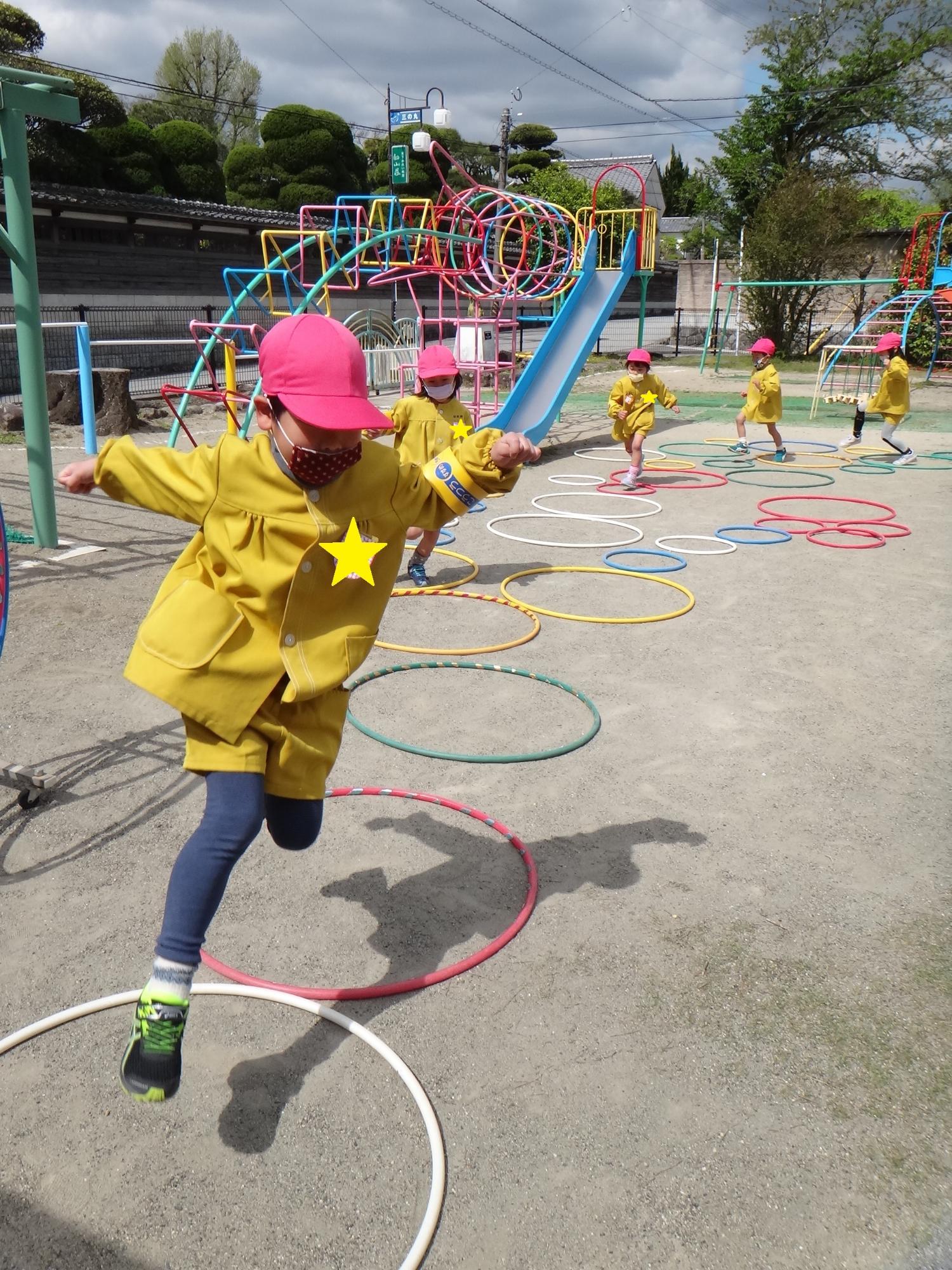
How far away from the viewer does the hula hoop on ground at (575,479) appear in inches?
482

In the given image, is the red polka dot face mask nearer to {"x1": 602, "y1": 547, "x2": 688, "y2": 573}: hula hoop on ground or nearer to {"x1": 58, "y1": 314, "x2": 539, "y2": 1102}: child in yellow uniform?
{"x1": 58, "y1": 314, "x2": 539, "y2": 1102}: child in yellow uniform

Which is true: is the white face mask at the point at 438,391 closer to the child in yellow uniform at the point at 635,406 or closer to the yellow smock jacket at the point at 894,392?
the child in yellow uniform at the point at 635,406

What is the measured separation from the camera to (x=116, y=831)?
400 cm

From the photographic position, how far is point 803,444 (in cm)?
1622

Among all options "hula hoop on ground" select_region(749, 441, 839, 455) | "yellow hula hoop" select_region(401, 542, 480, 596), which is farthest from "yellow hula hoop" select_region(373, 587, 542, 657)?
"hula hoop on ground" select_region(749, 441, 839, 455)

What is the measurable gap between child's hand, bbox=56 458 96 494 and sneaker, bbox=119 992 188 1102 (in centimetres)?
131

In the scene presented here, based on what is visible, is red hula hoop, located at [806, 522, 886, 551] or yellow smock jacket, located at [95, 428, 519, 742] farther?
red hula hoop, located at [806, 522, 886, 551]

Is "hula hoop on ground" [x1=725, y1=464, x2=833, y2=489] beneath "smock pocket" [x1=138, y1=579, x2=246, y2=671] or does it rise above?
beneath

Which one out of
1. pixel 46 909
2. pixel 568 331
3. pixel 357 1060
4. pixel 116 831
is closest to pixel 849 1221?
pixel 357 1060

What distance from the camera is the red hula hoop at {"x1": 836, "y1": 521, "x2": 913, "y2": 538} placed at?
31.8 ft

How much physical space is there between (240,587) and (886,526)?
346 inches

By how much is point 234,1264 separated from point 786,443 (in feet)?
51.1

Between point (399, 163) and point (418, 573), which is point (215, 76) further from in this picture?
point (418, 573)

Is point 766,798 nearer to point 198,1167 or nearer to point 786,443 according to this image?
point 198,1167
